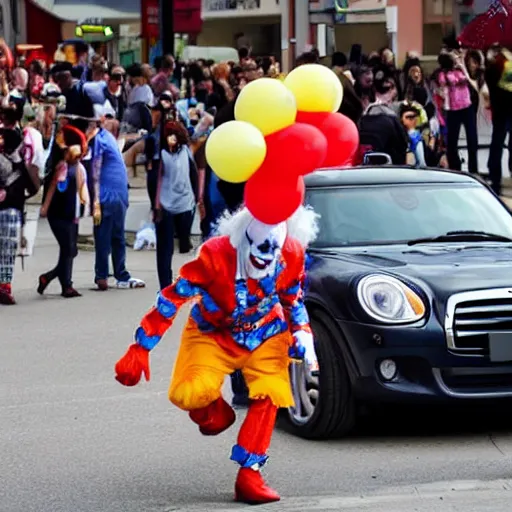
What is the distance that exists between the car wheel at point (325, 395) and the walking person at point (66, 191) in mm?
6681

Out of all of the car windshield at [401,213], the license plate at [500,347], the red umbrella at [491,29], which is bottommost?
the license plate at [500,347]

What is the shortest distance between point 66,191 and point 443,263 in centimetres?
693

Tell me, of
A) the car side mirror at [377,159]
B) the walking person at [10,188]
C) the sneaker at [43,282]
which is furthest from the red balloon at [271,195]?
the sneaker at [43,282]

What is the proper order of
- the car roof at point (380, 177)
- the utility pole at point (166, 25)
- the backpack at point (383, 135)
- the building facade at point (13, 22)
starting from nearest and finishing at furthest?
the car roof at point (380, 177), the backpack at point (383, 135), the utility pole at point (166, 25), the building facade at point (13, 22)

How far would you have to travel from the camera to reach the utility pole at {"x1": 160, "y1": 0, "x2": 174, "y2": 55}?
84.4 feet

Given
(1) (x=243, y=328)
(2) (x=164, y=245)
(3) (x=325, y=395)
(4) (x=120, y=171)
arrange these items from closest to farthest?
1. (1) (x=243, y=328)
2. (3) (x=325, y=395)
3. (2) (x=164, y=245)
4. (4) (x=120, y=171)

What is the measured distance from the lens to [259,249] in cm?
770

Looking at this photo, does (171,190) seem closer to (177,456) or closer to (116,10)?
(177,456)

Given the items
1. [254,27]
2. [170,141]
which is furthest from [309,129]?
[254,27]

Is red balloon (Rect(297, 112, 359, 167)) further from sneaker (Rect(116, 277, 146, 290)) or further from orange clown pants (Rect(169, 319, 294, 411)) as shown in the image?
sneaker (Rect(116, 277, 146, 290))

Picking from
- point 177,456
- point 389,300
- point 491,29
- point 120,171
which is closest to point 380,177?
point 389,300

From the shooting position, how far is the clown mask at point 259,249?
7.68m

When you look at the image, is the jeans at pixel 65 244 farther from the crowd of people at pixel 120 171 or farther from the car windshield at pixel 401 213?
the car windshield at pixel 401 213

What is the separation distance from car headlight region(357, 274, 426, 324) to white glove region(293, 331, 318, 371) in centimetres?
106
